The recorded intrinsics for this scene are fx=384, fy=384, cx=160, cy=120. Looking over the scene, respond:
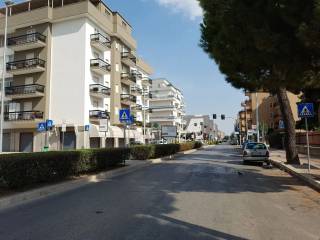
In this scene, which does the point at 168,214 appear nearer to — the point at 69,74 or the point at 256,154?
the point at 256,154

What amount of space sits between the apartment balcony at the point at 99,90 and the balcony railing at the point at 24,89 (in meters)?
5.70

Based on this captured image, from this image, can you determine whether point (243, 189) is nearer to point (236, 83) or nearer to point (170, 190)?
point (170, 190)

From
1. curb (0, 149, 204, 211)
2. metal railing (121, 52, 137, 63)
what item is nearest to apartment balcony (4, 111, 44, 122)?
metal railing (121, 52, 137, 63)

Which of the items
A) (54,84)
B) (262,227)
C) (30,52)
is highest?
(30,52)

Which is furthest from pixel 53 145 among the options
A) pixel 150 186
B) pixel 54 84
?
pixel 150 186

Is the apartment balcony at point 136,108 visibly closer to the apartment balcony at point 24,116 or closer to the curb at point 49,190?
the apartment balcony at point 24,116

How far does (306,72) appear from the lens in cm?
1216

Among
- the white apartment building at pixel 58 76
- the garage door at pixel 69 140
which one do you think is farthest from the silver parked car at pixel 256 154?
the garage door at pixel 69 140

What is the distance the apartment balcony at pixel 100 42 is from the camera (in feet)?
145

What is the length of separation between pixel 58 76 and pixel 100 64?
5.03 m

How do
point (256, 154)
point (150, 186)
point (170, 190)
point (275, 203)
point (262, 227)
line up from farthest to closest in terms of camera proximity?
point (256, 154)
point (150, 186)
point (170, 190)
point (275, 203)
point (262, 227)

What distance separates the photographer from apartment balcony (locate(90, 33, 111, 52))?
4412 centimetres

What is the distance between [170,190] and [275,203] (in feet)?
10.7

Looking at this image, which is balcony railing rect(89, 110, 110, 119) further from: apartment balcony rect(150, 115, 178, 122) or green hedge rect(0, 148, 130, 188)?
apartment balcony rect(150, 115, 178, 122)
